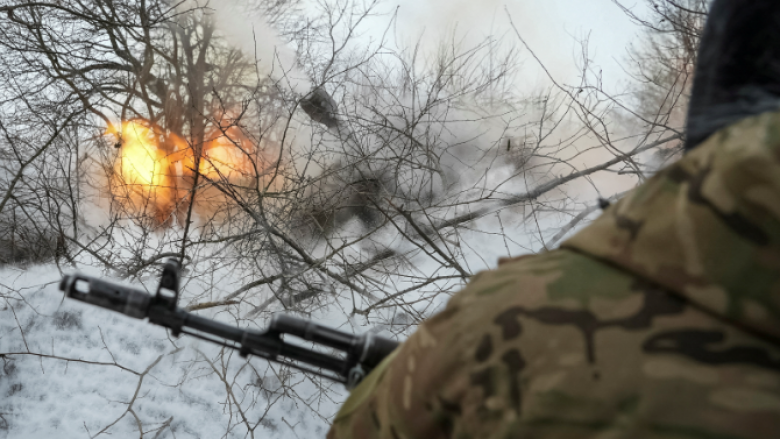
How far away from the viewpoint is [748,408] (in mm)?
340

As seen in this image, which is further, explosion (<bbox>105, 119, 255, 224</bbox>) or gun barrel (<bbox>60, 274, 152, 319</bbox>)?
explosion (<bbox>105, 119, 255, 224</bbox>)

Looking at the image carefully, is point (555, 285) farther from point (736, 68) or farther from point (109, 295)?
point (109, 295)

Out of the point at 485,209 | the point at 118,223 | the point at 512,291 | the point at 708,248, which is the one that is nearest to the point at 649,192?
the point at 708,248

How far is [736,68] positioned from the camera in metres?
0.60

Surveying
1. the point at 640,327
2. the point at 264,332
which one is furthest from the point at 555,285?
the point at 264,332

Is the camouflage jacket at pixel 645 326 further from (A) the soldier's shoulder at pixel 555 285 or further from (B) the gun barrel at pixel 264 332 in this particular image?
(B) the gun barrel at pixel 264 332

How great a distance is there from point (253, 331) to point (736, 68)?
1.12 m

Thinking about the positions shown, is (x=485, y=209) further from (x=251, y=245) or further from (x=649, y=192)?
(x=649, y=192)

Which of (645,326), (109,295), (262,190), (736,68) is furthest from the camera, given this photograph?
(262,190)

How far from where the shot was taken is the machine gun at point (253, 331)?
2.95 ft

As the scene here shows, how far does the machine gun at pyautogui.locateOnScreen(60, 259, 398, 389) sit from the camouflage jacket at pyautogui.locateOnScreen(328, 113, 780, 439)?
1.40 feet

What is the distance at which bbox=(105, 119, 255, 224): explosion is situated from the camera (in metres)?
3.45

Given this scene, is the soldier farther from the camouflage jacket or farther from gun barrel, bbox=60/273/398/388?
gun barrel, bbox=60/273/398/388

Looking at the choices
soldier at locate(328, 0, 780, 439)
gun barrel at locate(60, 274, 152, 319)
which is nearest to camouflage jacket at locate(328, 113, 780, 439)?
soldier at locate(328, 0, 780, 439)
